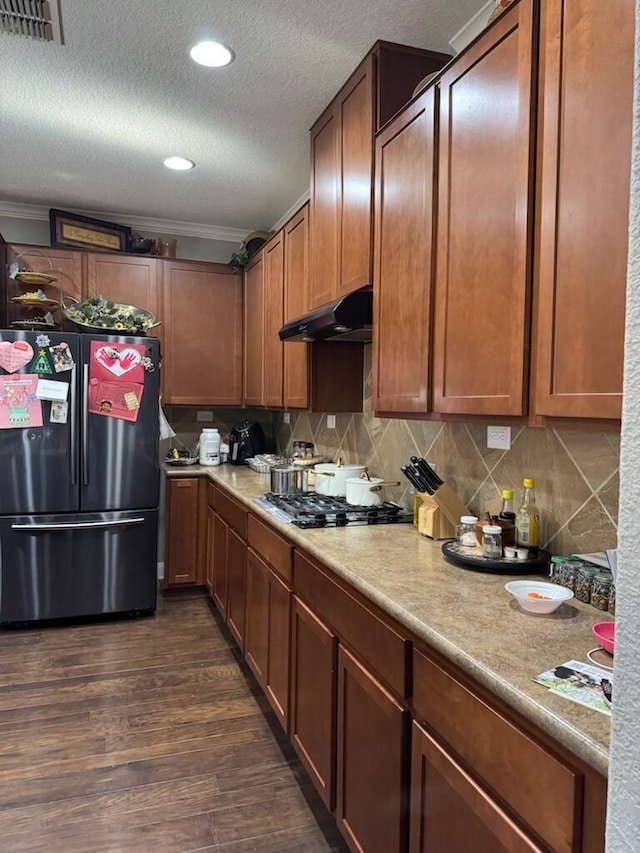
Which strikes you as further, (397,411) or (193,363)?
(193,363)

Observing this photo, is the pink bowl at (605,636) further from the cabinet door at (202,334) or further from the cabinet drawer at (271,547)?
the cabinet door at (202,334)

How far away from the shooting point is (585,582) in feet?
4.45

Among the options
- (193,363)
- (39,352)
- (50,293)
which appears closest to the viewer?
(39,352)

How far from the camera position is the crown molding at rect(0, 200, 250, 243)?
393 cm

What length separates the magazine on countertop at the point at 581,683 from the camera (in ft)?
2.89

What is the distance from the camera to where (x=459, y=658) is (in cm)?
105

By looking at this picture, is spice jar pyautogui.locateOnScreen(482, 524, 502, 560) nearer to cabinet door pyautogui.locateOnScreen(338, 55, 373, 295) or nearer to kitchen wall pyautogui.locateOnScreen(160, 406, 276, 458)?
cabinet door pyautogui.locateOnScreen(338, 55, 373, 295)

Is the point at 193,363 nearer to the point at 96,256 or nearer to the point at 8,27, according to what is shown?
the point at 96,256

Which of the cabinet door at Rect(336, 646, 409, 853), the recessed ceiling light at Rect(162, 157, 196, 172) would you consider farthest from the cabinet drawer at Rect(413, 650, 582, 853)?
the recessed ceiling light at Rect(162, 157, 196, 172)

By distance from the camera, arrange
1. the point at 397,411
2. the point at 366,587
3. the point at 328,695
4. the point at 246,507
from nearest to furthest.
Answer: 1. the point at 366,587
2. the point at 328,695
3. the point at 397,411
4. the point at 246,507

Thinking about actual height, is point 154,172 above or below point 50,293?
above

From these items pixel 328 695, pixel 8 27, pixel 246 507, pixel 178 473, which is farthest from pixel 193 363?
pixel 328 695

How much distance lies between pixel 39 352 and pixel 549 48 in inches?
118

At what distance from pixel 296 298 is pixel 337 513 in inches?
59.0
